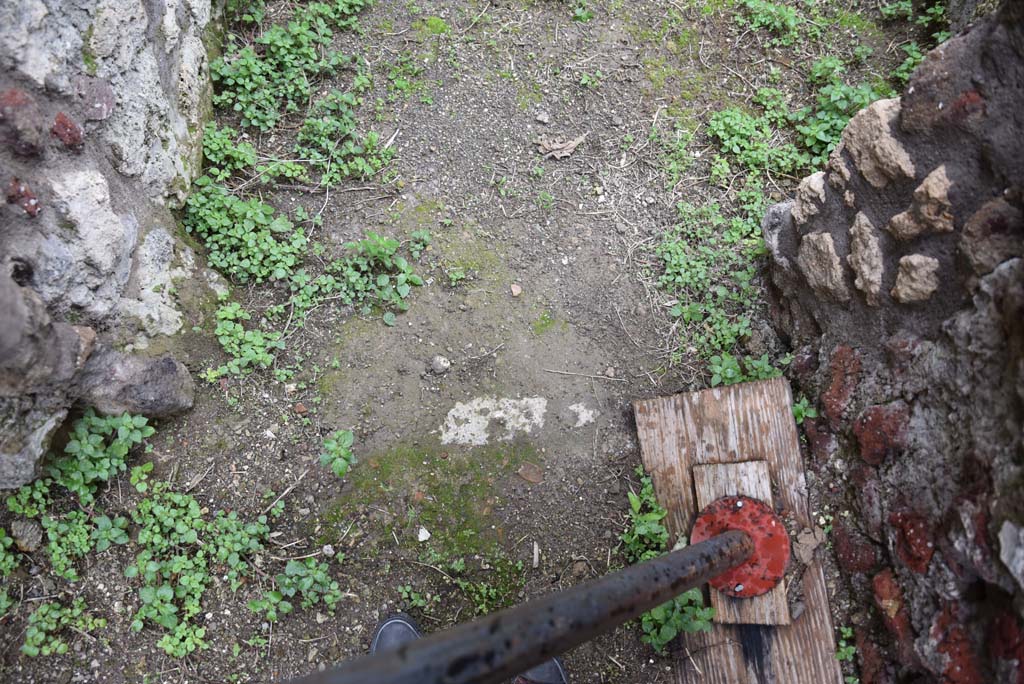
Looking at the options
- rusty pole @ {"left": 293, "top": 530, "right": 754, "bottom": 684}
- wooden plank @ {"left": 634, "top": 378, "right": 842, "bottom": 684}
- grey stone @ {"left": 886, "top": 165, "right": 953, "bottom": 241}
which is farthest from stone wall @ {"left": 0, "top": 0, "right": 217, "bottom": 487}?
grey stone @ {"left": 886, "top": 165, "right": 953, "bottom": 241}

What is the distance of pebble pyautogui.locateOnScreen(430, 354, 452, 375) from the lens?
283 centimetres

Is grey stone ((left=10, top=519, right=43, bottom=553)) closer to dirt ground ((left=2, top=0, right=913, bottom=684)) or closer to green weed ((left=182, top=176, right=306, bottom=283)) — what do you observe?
dirt ground ((left=2, top=0, right=913, bottom=684))

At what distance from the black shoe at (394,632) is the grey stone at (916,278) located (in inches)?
85.7

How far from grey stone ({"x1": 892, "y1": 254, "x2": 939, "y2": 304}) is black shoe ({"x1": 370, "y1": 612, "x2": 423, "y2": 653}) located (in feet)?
7.14

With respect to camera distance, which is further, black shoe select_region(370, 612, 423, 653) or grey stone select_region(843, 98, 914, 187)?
black shoe select_region(370, 612, 423, 653)

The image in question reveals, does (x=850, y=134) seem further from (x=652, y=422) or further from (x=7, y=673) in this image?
(x=7, y=673)

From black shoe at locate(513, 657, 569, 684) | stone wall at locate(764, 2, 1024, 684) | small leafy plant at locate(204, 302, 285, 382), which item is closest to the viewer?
stone wall at locate(764, 2, 1024, 684)

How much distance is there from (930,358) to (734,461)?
836 mm

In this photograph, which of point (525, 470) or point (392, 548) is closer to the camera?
point (392, 548)

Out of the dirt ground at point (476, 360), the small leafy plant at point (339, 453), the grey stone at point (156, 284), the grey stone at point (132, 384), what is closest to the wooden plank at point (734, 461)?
the dirt ground at point (476, 360)

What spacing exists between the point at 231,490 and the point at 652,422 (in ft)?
5.87

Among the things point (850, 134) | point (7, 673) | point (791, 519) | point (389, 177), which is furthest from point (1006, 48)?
point (7, 673)

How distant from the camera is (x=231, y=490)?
98.0 inches

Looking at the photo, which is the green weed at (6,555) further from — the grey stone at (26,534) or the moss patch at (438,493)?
the moss patch at (438,493)
